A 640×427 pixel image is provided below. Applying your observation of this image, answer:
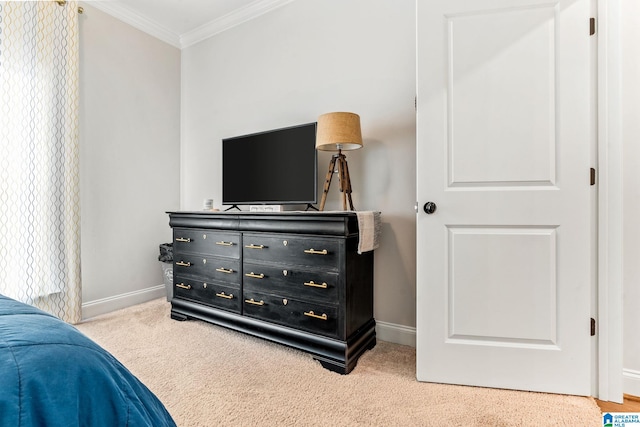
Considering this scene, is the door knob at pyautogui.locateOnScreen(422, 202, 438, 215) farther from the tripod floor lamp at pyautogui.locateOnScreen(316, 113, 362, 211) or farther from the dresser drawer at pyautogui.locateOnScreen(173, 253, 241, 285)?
the dresser drawer at pyautogui.locateOnScreen(173, 253, 241, 285)

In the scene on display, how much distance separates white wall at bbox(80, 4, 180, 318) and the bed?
2.40m

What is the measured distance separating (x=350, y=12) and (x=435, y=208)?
5.42 ft

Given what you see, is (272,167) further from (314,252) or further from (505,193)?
(505,193)

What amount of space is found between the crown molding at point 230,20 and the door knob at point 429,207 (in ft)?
6.99

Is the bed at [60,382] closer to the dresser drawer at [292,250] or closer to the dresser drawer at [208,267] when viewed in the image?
the dresser drawer at [292,250]

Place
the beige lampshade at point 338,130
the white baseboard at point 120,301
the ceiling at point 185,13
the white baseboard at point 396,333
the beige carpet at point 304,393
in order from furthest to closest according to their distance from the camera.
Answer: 1. the ceiling at point 185,13
2. the white baseboard at point 120,301
3. the white baseboard at point 396,333
4. the beige lampshade at point 338,130
5. the beige carpet at point 304,393

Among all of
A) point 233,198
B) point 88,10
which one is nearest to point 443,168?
point 233,198

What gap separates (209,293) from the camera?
243cm

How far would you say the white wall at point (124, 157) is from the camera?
2.71 meters

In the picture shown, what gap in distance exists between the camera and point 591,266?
1.52 metres

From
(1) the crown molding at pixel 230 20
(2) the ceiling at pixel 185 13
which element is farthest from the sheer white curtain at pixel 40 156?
(1) the crown molding at pixel 230 20

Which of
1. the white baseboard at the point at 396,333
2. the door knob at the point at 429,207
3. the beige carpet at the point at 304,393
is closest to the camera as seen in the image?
the beige carpet at the point at 304,393

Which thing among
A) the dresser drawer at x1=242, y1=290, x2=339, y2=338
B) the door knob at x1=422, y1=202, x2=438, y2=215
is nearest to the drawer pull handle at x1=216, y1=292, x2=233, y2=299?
the dresser drawer at x1=242, y1=290, x2=339, y2=338

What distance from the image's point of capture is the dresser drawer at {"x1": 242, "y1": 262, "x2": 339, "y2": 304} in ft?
6.07
